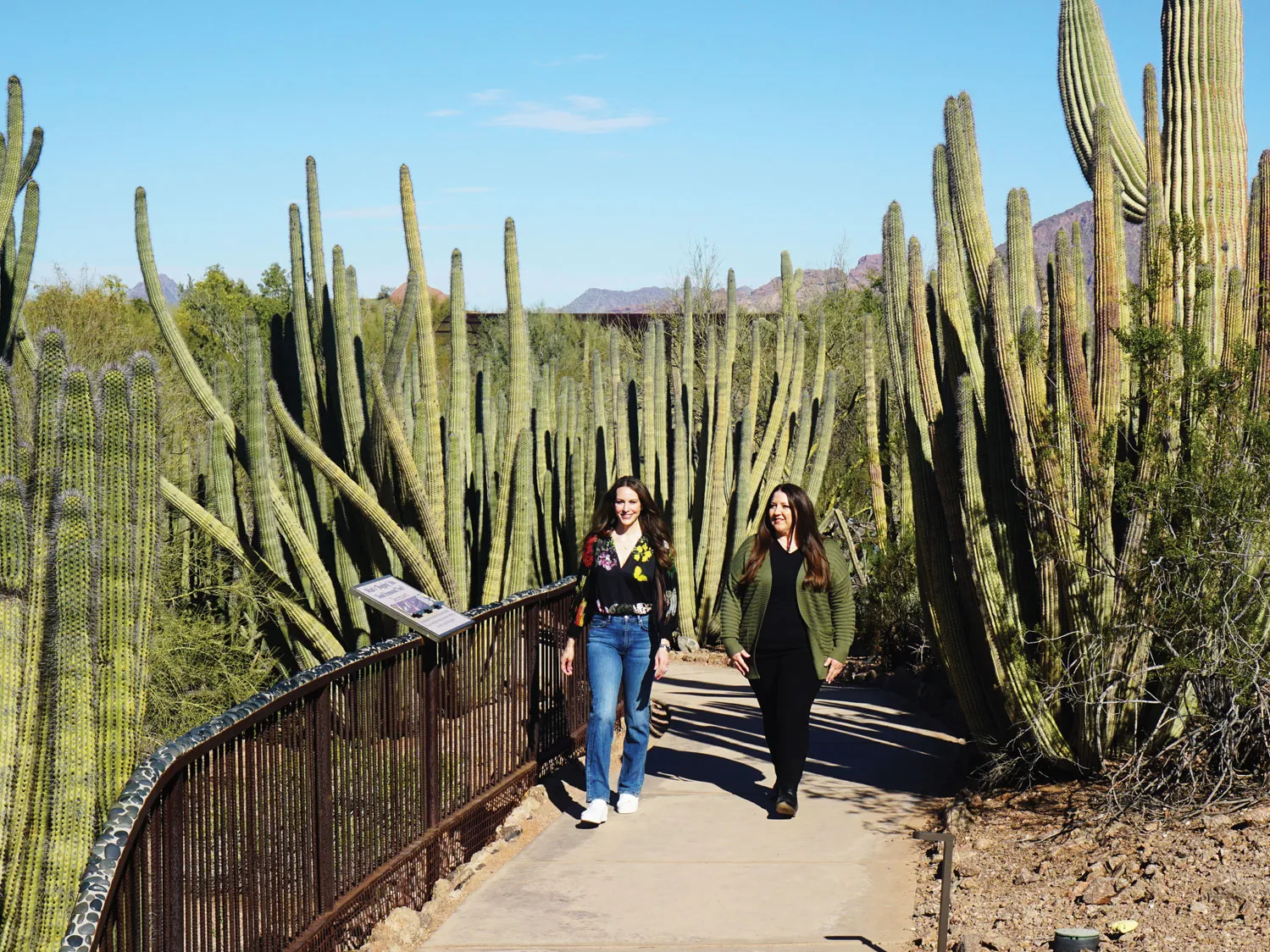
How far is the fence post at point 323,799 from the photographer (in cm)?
443

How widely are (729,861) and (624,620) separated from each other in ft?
3.91

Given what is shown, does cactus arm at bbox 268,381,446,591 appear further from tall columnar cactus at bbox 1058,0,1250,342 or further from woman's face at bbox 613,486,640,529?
tall columnar cactus at bbox 1058,0,1250,342

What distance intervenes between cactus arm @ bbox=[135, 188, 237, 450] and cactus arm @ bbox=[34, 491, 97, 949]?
478 cm

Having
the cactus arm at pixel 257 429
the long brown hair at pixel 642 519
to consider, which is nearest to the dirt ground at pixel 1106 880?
the long brown hair at pixel 642 519

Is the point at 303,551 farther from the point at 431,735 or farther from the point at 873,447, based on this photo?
the point at 873,447

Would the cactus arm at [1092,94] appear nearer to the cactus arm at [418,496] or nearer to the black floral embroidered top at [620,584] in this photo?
the black floral embroidered top at [620,584]

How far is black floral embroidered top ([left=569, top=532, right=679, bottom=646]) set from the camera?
6.41 metres

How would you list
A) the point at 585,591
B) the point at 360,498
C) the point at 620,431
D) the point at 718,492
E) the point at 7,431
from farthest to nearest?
the point at 718,492 → the point at 620,431 → the point at 360,498 → the point at 585,591 → the point at 7,431

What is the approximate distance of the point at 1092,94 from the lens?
27.4ft

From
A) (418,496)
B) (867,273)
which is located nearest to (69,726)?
(418,496)

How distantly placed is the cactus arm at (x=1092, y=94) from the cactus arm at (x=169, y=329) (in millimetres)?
5213

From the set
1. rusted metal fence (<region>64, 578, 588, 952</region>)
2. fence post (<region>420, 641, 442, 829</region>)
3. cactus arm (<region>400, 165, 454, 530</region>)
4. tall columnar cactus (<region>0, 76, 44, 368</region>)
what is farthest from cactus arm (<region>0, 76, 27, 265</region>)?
fence post (<region>420, 641, 442, 829</region>)

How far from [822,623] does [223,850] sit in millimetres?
3411

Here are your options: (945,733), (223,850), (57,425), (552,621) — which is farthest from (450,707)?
(945,733)
